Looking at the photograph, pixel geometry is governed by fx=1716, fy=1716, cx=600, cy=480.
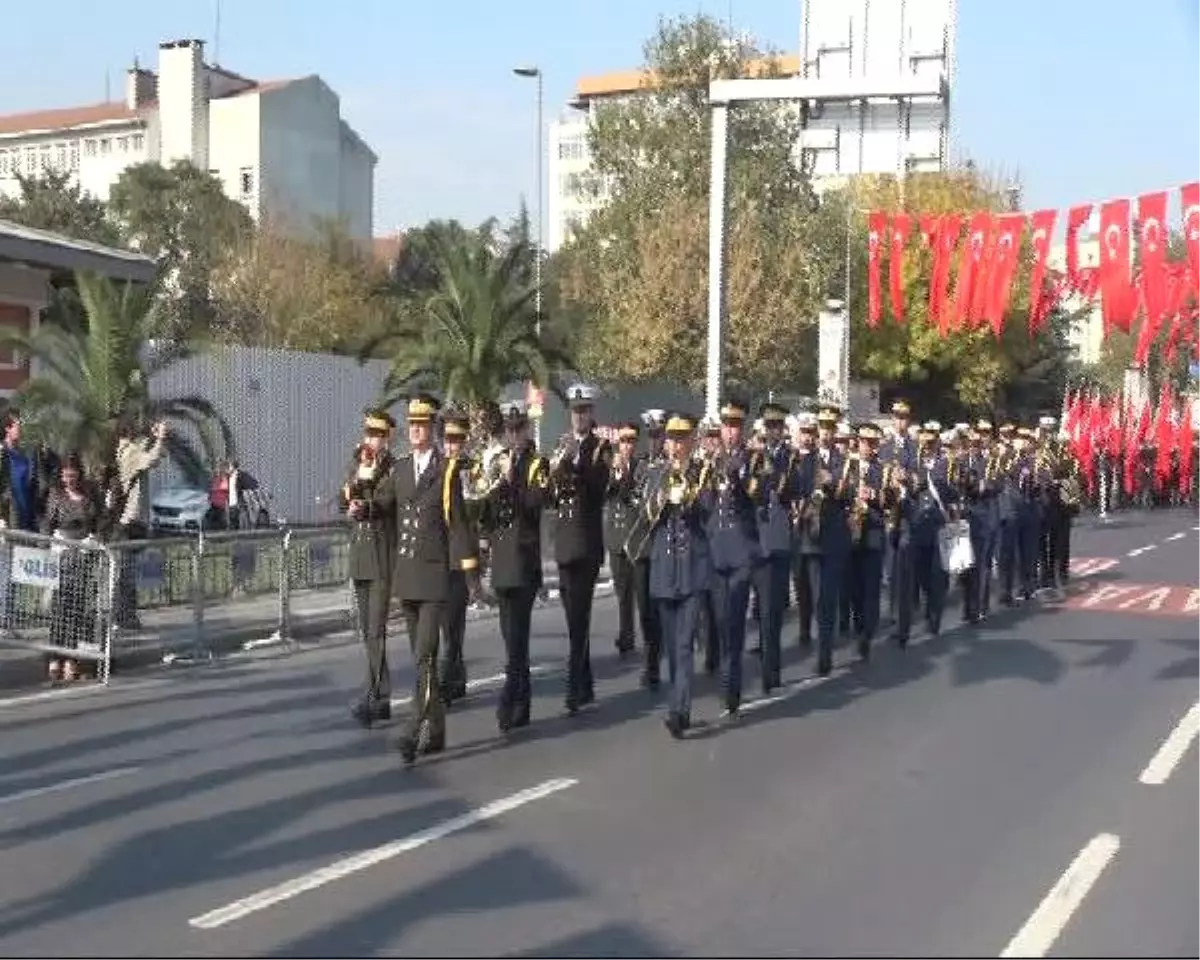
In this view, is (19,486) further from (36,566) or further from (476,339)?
(476,339)

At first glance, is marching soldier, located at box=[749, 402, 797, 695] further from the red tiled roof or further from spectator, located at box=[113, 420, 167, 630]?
the red tiled roof

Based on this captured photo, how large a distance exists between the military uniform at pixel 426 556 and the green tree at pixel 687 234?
26.1 meters

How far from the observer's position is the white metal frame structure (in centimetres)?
1855

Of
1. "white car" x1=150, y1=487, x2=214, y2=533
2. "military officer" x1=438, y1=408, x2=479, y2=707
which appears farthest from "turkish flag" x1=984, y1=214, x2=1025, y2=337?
"military officer" x1=438, y1=408, x2=479, y2=707

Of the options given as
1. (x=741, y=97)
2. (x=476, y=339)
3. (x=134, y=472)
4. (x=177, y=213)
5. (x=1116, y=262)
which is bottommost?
(x=134, y=472)

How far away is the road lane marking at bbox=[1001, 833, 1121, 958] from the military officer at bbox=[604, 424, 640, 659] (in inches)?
208

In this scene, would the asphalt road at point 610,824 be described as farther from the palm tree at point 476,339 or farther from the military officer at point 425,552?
the palm tree at point 476,339

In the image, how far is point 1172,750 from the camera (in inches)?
416

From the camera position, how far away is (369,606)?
11047mm

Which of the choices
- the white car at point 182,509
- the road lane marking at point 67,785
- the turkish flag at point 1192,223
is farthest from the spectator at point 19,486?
the turkish flag at point 1192,223

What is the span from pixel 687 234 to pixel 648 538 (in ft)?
90.0

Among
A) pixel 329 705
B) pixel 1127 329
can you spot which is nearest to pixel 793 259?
pixel 1127 329

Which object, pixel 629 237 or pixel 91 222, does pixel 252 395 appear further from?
pixel 91 222

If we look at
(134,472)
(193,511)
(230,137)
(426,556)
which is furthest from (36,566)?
(230,137)
